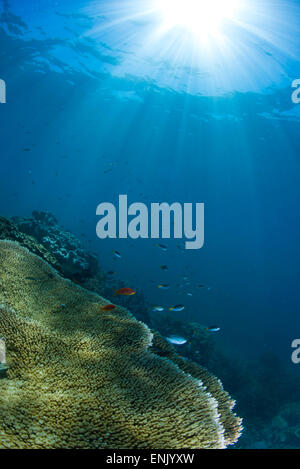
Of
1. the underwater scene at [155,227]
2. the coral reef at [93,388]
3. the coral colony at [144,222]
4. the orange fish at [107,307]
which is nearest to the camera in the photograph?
the coral reef at [93,388]

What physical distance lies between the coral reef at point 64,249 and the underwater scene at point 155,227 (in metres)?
0.08

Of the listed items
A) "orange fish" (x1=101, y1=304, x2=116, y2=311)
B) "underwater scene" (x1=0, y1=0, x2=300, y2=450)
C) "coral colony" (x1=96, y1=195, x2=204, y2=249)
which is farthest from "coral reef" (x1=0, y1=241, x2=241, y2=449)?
"coral colony" (x1=96, y1=195, x2=204, y2=249)

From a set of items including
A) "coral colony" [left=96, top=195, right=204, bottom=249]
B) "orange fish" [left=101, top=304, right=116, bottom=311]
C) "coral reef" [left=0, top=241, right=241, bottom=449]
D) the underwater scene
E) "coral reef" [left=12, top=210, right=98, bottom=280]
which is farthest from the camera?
"coral colony" [left=96, top=195, right=204, bottom=249]

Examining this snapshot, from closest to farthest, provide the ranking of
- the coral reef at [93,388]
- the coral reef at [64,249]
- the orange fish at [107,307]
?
the coral reef at [93,388] → the orange fish at [107,307] → the coral reef at [64,249]

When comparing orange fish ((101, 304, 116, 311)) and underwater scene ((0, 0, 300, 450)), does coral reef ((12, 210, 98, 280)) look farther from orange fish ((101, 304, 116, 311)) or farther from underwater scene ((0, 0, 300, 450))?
orange fish ((101, 304, 116, 311))

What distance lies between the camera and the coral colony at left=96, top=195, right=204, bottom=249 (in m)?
13.2

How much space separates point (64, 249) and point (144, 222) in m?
56.9

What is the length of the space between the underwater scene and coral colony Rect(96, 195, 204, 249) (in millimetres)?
711

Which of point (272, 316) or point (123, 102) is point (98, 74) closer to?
point (123, 102)

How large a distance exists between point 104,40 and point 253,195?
46392 mm

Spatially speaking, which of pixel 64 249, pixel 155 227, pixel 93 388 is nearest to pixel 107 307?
pixel 93 388

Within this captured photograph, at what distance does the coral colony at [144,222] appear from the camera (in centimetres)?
1315

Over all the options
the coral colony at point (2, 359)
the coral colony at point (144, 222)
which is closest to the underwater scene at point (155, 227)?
the coral colony at point (2, 359)

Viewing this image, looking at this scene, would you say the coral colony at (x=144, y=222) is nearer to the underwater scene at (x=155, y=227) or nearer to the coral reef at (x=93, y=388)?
the underwater scene at (x=155, y=227)
